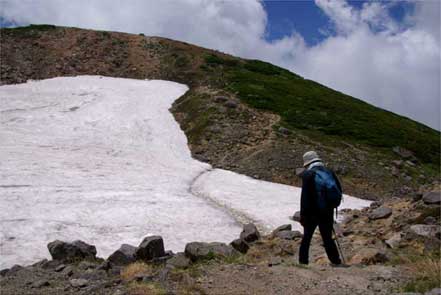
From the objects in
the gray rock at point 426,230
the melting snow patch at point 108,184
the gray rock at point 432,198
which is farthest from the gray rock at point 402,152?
the gray rock at point 426,230

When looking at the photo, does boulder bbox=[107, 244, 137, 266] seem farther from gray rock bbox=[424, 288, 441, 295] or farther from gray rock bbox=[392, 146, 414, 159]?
gray rock bbox=[392, 146, 414, 159]

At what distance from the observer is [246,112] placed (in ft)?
133

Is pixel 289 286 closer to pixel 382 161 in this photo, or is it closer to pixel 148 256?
pixel 148 256

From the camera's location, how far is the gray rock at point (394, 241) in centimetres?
1359

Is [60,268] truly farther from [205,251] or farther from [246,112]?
[246,112]

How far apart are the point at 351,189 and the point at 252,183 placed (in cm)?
630

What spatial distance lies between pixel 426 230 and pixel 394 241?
907 millimetres

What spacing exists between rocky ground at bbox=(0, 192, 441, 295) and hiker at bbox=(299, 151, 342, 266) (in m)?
0.43

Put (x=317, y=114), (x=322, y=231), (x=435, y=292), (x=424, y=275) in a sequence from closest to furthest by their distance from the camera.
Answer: (x=435, y=292) < (x=424, y=275) < (x=322, y=231) < (x=317, y=114)

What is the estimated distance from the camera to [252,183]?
28.2 m

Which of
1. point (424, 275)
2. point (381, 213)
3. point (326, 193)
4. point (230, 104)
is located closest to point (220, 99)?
point (230, 104)

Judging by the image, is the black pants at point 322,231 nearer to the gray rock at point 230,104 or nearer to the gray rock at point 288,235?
the gray rock at point 288,235

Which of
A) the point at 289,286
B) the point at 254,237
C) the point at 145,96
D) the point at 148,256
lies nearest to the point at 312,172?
the point at 289,286

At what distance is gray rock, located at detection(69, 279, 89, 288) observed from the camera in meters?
9.57
